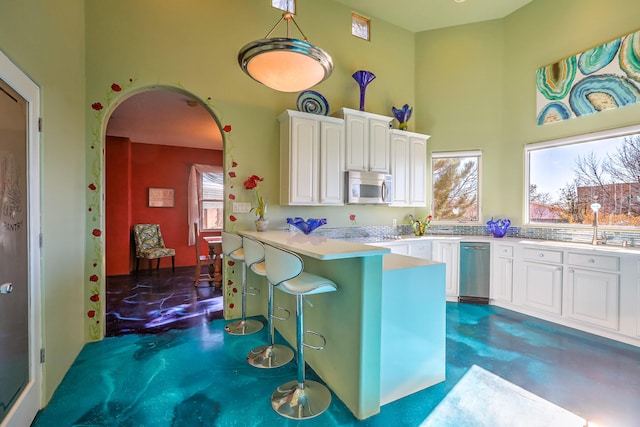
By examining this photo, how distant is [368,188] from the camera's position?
12.8ft

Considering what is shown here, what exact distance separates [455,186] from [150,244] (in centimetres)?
591

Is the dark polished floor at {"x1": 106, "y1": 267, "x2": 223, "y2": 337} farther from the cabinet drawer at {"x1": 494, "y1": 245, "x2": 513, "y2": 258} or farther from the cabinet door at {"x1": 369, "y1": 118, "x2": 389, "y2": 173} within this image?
the cabinet drawer at {"x1": 494, "y1": 245, "x2": 513, "y2": 258}

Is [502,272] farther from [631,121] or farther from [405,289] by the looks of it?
[405,289]

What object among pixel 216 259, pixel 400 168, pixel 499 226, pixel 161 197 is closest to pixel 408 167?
pixel 400 168

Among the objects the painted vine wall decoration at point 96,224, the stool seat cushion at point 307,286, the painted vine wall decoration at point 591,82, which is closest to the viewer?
the stool seat cushion at point 307,286

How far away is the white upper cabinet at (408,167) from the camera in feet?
13.8

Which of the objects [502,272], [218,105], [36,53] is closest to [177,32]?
[218,105]

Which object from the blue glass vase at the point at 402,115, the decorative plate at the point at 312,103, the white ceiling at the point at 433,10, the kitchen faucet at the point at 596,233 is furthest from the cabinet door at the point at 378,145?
the kitchen faucet at the point at 596,233

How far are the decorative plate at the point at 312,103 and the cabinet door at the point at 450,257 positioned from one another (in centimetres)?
242

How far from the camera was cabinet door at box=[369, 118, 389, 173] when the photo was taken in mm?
3947

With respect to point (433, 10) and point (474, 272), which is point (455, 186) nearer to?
point (474, 272)

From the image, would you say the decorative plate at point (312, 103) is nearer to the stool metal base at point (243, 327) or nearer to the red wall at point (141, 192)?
the stool metal base at point (243, 327)

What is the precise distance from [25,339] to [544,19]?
19.9 ft

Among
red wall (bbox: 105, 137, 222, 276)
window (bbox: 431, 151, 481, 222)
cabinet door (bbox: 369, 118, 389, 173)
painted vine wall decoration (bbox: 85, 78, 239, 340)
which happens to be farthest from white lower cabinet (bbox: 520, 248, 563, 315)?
red wall (bbox: 105, 137, 222, 276)
